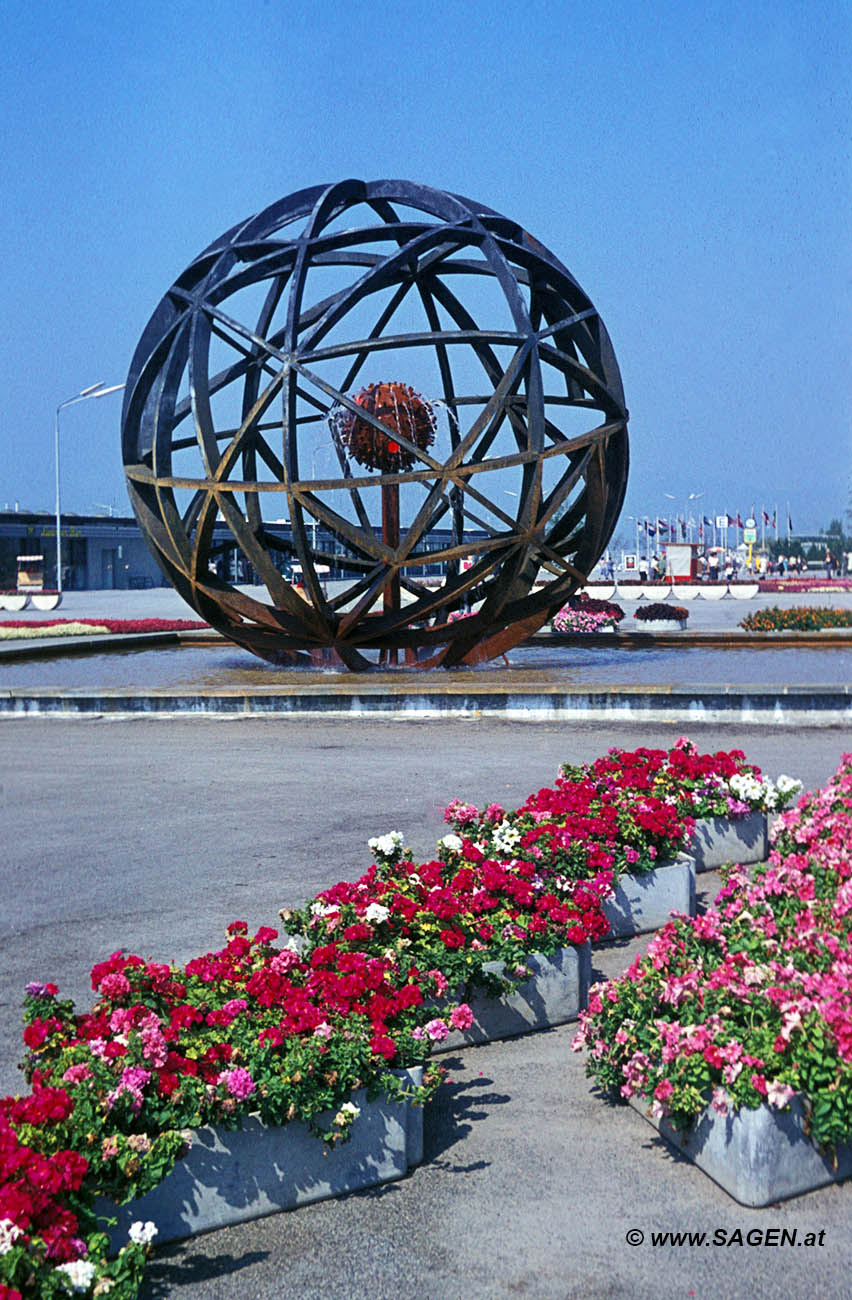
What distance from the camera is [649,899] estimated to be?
6367 millimetres

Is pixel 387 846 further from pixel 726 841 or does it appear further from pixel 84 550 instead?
pixel 84 550

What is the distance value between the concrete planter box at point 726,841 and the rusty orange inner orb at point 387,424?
11.9 m

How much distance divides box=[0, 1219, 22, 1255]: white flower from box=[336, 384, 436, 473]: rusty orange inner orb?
16.4m

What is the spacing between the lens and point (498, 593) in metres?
16.5

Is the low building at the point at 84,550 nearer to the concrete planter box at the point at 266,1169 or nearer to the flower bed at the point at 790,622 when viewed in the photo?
the flower bed at the point at 790,622

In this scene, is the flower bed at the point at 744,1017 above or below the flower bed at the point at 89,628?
below

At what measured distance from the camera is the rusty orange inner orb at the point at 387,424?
18828mm

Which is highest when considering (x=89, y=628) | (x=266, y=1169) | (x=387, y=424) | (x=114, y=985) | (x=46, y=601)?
(x=387, y=424)

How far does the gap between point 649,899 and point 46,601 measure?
4513cm

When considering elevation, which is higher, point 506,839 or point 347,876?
point 506,839

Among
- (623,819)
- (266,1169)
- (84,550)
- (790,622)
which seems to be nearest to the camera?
(266,1169)

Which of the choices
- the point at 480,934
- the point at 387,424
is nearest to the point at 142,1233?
the point at 480,934

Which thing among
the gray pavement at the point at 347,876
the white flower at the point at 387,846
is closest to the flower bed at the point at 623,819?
the white flower at the point at 387,846

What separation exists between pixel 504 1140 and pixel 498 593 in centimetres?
1257
